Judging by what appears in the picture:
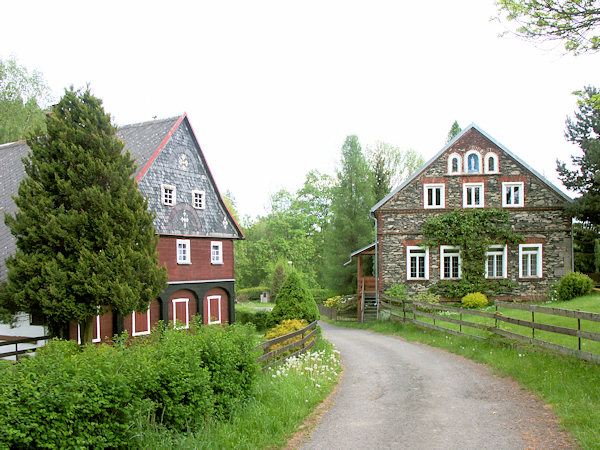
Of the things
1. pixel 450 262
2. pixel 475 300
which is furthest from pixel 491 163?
pixel 475 300

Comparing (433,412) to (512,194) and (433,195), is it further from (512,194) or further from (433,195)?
(512,194)

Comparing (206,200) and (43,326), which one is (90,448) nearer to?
(43,326)

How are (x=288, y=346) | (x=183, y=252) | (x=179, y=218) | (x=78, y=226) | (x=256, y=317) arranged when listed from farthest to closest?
(x=256, y=317)
(x=183, y=252)
(x=179, y=218)
(x=78, y=226)
(x=288, y=346)

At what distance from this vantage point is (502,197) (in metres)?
26.7

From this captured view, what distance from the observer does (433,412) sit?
26.2ft

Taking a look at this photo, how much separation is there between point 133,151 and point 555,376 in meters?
17.1

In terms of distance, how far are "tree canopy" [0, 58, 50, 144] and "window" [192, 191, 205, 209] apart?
11.8 m

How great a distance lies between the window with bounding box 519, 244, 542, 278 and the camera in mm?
26531

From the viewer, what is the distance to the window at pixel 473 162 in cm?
2683

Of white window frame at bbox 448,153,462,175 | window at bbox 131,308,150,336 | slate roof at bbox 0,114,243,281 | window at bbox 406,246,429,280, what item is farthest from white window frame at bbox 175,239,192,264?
white window frame at bbox 448,153,462,175

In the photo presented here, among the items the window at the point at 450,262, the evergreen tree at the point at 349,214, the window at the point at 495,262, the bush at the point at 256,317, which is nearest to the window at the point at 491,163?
the window at the point at 495,262

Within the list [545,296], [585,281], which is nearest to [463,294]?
[545,296]

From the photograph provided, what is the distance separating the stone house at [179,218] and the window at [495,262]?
42.3 ft

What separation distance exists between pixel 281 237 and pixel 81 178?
4292cm
